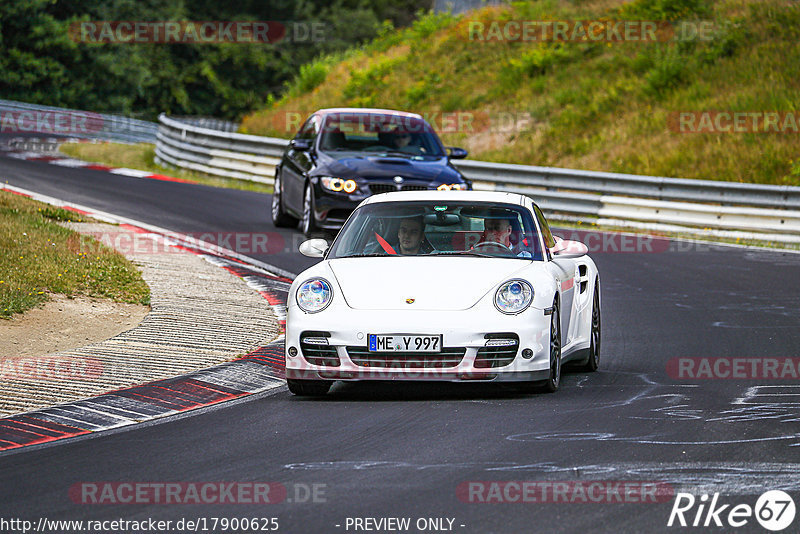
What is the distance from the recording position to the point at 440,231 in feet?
32.0

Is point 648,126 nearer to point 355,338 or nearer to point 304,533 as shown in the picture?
point 355,338

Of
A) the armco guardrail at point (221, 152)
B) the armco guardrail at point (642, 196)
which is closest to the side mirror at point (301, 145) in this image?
the armco guardrail at point (642, 196)

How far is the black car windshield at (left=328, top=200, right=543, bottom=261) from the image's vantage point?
31.0ft

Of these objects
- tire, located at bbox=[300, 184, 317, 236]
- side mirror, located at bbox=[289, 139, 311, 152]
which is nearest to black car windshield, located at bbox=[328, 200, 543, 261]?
tire, located at bbox=[300, 184, 317, 236]

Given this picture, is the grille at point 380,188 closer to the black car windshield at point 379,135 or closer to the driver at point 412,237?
the black car windshield at point 379,135

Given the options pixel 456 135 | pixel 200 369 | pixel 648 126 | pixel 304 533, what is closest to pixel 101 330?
pixel 200 369

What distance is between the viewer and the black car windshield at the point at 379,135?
18.2 m

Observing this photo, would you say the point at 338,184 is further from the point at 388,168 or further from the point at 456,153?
the point at 456,153

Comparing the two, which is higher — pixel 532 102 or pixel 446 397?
pixel 532 102

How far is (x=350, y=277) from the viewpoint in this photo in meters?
8.84

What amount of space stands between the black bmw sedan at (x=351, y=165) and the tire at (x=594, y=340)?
21.1ft

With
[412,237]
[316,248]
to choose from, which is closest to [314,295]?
[316,248]

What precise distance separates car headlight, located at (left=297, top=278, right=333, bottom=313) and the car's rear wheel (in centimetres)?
227

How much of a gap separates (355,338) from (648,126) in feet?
71.6
